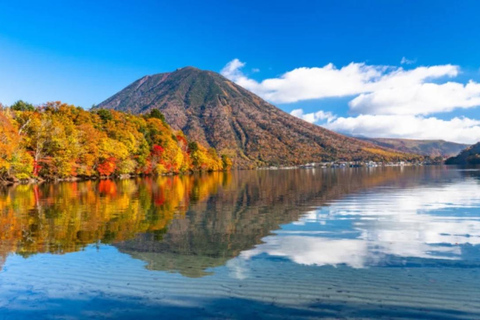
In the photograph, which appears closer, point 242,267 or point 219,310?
point 219,310

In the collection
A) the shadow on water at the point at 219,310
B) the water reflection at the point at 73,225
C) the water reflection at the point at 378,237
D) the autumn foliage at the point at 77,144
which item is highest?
the autumn foliage at the point at 77,144

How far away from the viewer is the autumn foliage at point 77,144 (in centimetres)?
5359

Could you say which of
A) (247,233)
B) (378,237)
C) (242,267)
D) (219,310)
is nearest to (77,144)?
(247,233)

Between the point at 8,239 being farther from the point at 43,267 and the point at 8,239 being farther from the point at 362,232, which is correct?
the point at 362,232

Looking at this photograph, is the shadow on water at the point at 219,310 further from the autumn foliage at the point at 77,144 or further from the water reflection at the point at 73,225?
the autumn foliage at the point at 77,144

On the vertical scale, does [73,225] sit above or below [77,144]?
below

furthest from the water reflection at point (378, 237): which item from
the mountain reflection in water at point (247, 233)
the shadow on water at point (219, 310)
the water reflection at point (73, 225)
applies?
the water reflection at point (73, 225)

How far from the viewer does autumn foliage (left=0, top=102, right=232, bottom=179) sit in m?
53.6

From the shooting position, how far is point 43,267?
9.97 metres

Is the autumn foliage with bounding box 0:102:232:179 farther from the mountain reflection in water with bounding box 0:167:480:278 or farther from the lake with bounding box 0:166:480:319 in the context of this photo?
the lake with bounding box 0:166:480:319

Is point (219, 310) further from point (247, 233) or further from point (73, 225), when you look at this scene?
point (73, 225)

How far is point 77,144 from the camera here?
63.8 m

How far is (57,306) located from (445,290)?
776 cm

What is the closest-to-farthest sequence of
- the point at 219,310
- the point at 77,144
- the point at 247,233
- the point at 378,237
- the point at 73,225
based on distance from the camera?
the point at 219,310
the point at 378,237
the point at 247,233
the point at 73,225
the point at 77,144
